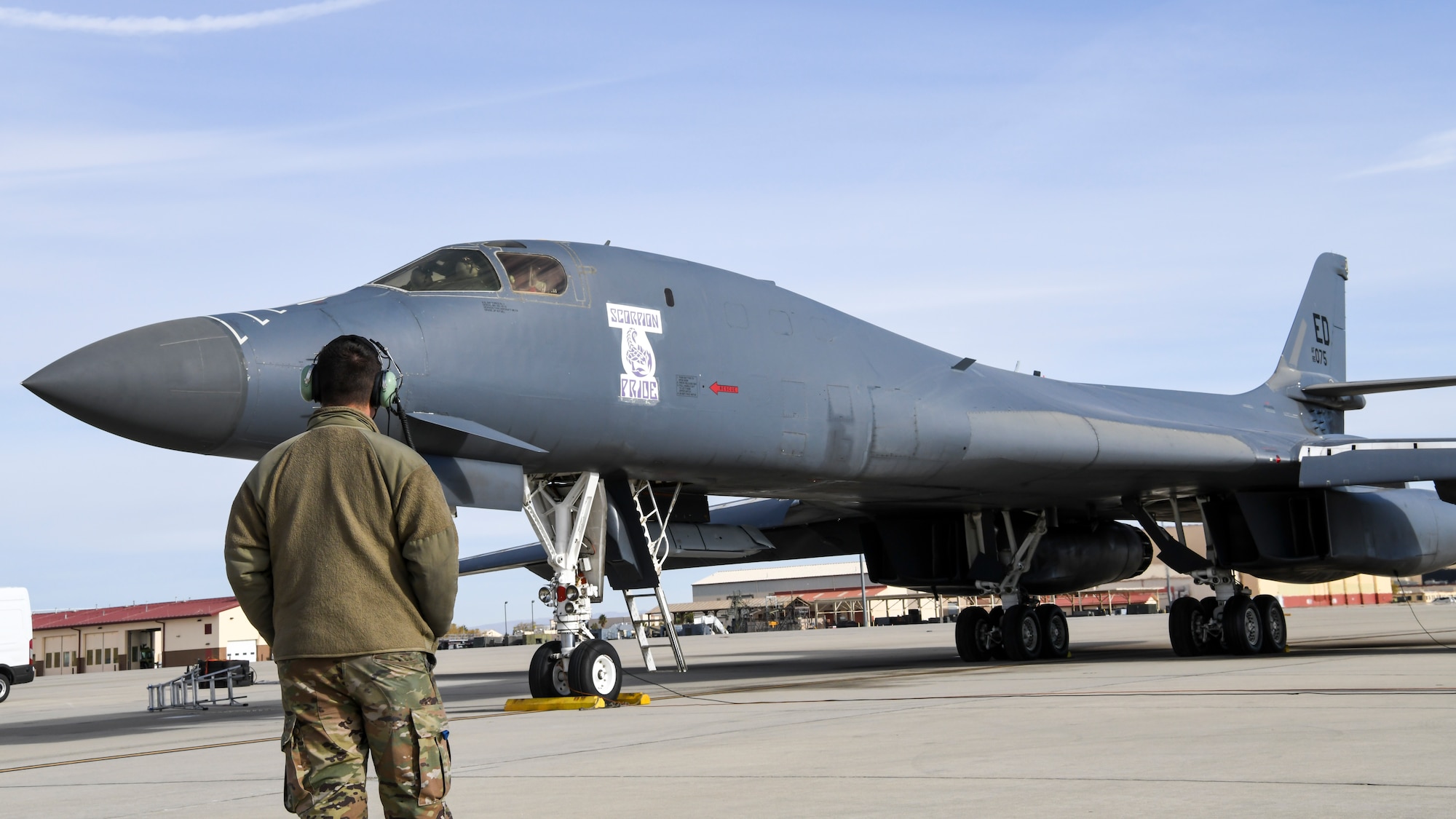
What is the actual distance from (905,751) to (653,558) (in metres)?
6.25

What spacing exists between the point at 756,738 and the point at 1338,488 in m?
12.7

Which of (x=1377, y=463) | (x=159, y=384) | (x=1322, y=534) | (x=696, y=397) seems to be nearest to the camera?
(x=159, y=384)

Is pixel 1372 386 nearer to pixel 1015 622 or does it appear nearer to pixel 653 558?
pixel 1015 622

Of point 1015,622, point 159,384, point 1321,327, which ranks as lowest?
point 1015,622

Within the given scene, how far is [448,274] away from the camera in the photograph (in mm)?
10867

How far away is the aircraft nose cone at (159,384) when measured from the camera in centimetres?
846

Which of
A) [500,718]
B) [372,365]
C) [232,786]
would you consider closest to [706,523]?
[500,718]

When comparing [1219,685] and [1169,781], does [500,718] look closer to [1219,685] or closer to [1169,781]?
[1219,685]

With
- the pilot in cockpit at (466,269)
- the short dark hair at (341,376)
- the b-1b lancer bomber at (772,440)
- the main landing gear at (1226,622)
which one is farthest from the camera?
the main landing gear at (1226,622)

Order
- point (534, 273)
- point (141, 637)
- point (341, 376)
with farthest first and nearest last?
point (141, 637), point (534, 273), point (341, 376)

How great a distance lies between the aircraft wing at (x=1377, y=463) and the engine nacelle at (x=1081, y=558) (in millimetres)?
3445

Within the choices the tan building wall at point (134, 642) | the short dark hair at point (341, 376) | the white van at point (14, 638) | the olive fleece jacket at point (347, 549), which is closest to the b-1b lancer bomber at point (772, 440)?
the short dark hair at point (341, 376)

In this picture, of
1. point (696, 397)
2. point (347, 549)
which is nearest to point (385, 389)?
point (347, 549)

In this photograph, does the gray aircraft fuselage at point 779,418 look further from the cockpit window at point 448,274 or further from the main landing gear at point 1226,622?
the main landing gear at point 1226,622
